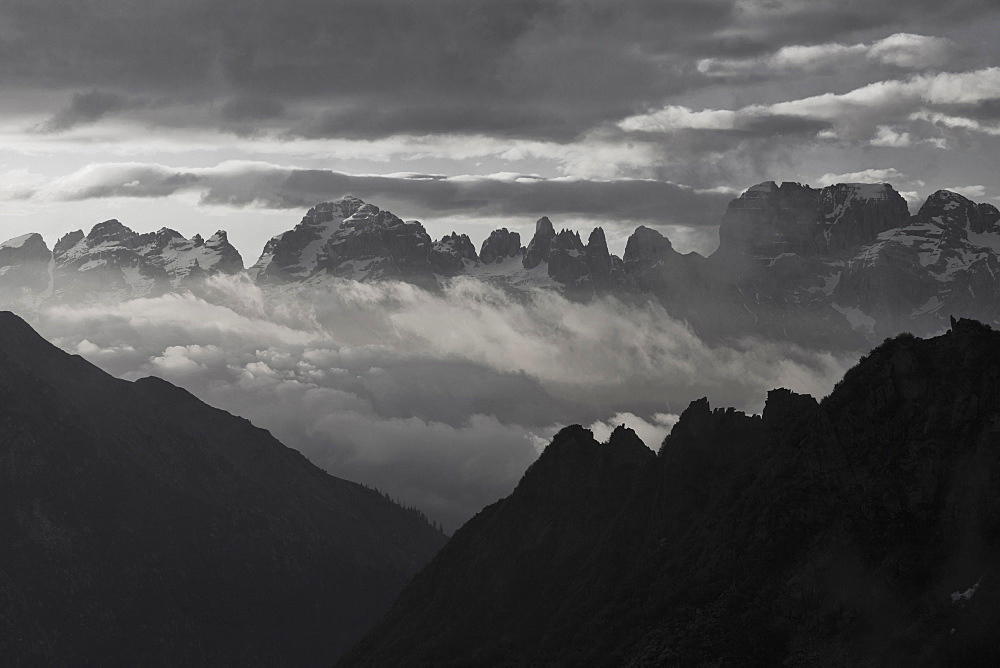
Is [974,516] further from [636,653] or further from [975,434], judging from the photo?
[636,653]

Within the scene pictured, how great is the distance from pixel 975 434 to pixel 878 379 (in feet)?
66.4

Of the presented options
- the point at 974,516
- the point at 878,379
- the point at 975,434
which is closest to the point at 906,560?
the point at 974,516

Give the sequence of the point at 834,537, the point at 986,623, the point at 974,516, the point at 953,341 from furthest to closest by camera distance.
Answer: the point at 953,341 < the point at 834,537 < the point at 974,516 < the point at 986,623

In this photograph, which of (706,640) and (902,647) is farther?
A: (706,640)

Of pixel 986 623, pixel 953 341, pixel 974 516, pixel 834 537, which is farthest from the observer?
pixel 953 341

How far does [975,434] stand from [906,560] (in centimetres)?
2064

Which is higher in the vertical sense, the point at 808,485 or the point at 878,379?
the point at 878,379

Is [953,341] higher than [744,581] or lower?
higher

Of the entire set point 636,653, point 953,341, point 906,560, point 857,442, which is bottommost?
point 636,653

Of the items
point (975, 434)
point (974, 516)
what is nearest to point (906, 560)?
point (974, 516)

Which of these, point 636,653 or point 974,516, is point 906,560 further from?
point 636,653

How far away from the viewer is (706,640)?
186 metres

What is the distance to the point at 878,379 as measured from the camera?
19862cm

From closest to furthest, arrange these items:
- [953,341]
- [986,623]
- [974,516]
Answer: [986,623], [974,516], [953,341]
